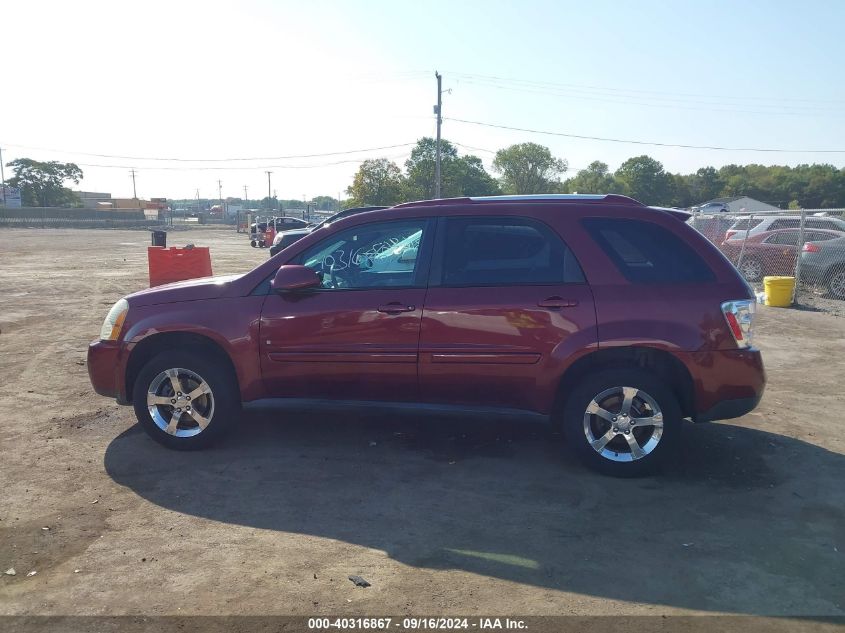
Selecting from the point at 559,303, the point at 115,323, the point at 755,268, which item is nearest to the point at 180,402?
the point at 115,323

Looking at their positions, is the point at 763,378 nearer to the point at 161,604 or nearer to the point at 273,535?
the point at 273,535

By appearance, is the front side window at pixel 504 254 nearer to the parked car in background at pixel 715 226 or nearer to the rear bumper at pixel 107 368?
the rear bumper at pixel 107 368

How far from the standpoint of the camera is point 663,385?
4762 millimetres

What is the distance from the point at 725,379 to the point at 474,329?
1698 millimetres

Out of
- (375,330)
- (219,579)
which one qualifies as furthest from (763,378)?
(219,579)

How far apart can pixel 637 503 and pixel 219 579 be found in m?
2.54

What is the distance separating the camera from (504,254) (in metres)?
5.01

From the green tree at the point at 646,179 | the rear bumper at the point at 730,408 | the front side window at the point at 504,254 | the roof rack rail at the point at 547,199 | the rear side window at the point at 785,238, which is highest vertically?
the green tree at the point at 646,179

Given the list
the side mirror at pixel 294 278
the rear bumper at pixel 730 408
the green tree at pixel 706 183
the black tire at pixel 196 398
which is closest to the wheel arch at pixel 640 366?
the rear bumper at pixel 730 408

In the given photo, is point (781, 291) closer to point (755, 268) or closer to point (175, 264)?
point (755, 268)

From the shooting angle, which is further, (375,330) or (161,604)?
(375,330)

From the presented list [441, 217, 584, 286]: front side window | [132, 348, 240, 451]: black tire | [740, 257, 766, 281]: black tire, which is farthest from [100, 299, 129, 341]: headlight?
[740, 257, 766, 281]: black tire

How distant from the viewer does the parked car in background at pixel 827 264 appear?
14.2 meters

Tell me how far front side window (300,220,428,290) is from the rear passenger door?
0.21 metres
